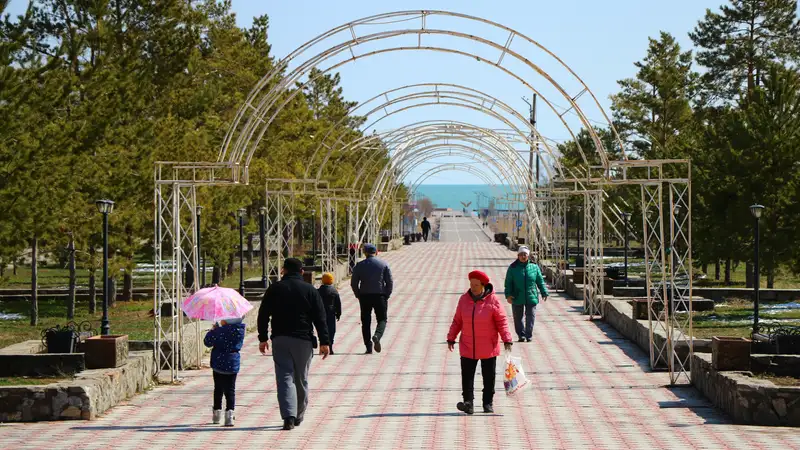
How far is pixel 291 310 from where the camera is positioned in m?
10.3

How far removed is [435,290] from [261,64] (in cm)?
1543

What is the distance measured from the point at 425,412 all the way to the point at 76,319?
61.8ft

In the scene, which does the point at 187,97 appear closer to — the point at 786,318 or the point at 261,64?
the point at 261,64

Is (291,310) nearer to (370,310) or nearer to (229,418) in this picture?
(229,418)

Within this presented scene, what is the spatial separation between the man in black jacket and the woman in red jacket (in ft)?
4.67

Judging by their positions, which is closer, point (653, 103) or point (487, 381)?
point (487, 381)

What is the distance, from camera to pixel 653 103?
173 ft

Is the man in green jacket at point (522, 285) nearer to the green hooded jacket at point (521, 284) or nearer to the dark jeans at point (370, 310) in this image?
the green hooded jacket at point (521, 284)

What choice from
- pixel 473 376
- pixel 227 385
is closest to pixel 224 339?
pixel 227 385

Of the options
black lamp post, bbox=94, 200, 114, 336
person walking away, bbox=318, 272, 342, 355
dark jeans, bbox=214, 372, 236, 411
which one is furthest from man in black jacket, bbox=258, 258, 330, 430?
black lamp post, bbox=94, 200, 114, 336

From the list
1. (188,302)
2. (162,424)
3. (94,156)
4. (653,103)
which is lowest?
(162,424)

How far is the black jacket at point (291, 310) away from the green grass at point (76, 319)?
10235mm

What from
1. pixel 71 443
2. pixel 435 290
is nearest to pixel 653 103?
pixel 435 290

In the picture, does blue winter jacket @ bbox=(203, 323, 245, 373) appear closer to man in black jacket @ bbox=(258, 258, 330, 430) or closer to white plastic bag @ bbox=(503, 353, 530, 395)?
man in black jacket @ bbox=(258, 258, 330, 430)
